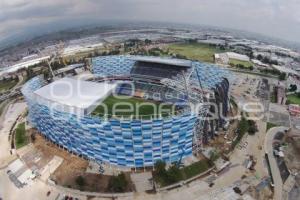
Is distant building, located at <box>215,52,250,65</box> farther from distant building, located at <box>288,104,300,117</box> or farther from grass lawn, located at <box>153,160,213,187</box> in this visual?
grass lawn, located at <box>153,160,213,187</box>

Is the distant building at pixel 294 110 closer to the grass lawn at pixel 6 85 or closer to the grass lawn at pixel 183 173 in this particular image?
the grass lawn at pixel 183 173

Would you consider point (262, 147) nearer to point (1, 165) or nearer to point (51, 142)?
point (51, 142)

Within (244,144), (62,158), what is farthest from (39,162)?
(244,144)

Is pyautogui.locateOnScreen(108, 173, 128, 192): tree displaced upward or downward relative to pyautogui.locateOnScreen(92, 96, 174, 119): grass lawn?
downward

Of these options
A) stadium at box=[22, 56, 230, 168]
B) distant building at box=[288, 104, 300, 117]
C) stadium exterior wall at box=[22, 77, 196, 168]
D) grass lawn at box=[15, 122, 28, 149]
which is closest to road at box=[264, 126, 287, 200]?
distant building at box=[288, 104, 300, 117]

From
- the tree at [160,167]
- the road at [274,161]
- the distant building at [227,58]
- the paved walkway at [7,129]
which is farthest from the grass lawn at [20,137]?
the distant building at [227,58]

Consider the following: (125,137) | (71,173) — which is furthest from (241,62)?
(71,173)
